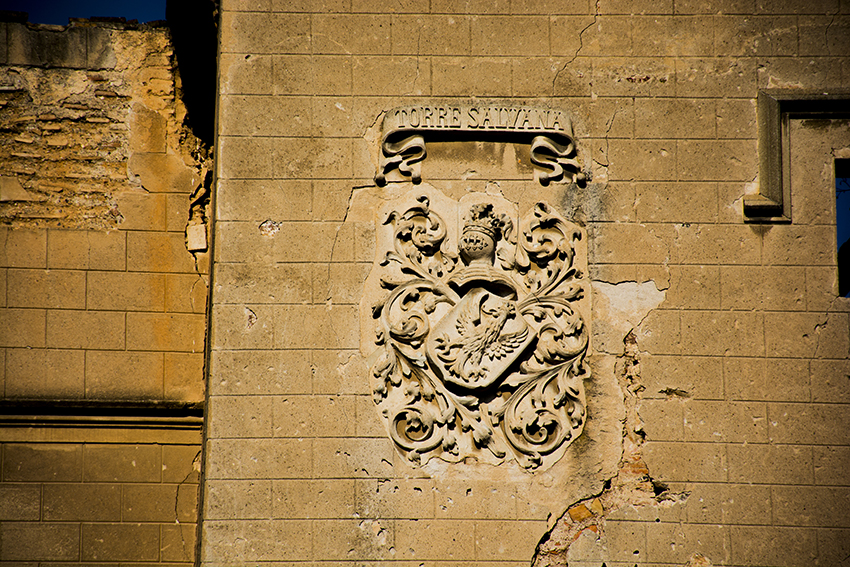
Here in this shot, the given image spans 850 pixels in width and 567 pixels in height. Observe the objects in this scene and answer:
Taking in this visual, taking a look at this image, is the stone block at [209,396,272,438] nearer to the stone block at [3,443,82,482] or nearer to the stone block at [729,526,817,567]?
the stone block at [3,443,82,482]

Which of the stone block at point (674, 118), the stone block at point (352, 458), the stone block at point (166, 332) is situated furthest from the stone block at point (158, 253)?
the stone block at point (674, 118)

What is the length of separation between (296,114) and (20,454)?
3019 mm

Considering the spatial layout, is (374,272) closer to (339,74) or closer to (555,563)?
(339,74)

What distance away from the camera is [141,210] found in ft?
18.1

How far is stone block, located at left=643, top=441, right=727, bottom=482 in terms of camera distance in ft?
13.9

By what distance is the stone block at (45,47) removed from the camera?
5.51 meters

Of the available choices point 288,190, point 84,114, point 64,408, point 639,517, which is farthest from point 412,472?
point 84,114

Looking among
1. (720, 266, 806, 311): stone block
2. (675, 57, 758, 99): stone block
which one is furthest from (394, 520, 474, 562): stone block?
(675, 57, 758, 99): stone block

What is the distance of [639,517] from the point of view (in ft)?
13.8

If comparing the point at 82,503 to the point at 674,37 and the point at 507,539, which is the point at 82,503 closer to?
the point at 507,539

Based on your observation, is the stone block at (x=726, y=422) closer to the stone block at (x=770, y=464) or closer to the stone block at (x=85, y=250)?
the stone block at (x=770, y=464)

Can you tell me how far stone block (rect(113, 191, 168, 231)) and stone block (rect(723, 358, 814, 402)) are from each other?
403cm

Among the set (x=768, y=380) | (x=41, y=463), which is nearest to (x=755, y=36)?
(x=768, y=380)

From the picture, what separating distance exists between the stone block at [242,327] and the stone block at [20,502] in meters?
1.96
